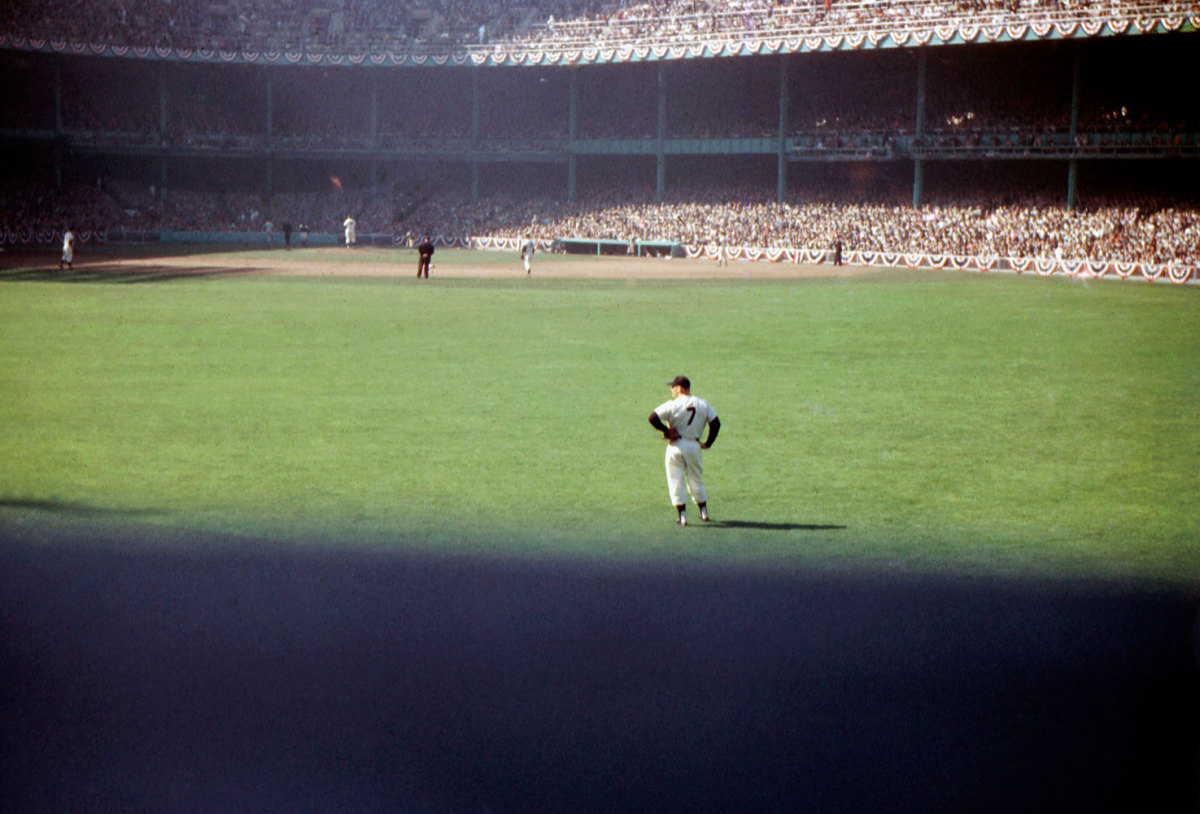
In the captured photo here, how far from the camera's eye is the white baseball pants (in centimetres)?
1088

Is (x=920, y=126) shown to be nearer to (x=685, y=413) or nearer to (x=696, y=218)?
(x=696, y=218)

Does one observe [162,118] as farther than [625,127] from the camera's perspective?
No

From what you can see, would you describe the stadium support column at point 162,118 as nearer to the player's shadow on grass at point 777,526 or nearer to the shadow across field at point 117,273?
the shadow across field at point 117,273

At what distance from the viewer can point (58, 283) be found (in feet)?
121

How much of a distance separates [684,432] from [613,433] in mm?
4895

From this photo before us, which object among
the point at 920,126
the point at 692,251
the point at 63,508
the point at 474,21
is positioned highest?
the point at 474,21

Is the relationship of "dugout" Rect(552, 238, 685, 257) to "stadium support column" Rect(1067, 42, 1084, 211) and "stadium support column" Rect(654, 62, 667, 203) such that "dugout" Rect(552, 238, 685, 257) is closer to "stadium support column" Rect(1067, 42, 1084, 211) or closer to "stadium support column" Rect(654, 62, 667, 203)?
"stadium support column" Rect(654, 62, 667, 203)

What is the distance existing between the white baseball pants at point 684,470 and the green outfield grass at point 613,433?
0.38m

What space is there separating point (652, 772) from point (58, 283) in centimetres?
3504

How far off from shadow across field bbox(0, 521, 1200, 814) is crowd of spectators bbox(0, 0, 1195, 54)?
45565 millimetres

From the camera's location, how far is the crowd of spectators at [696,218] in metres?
48.1

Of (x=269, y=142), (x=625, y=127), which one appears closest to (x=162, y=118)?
(x=269, y=142)

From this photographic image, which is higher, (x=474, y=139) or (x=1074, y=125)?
(x=474, y=139)

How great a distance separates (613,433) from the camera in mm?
15703
